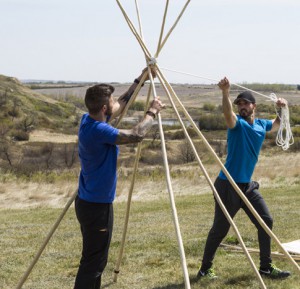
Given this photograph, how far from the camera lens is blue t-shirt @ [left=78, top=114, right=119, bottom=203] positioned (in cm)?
427

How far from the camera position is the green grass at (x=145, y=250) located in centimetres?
561

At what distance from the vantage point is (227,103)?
16.4ft

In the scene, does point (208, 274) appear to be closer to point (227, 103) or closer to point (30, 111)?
point (227, 103)

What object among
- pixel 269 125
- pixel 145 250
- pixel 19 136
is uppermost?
pixel 269 125

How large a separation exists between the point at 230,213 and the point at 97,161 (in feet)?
5.18

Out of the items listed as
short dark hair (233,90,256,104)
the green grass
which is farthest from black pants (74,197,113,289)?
short dark hair (233,90,256,104)

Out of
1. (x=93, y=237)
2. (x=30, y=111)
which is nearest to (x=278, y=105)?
(x=93, y=237)

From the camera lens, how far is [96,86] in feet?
14.2

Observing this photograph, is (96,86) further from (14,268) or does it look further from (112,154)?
(14,268)

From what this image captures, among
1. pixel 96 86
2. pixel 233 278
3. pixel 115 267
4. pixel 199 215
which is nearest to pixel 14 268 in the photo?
pixel 115 267

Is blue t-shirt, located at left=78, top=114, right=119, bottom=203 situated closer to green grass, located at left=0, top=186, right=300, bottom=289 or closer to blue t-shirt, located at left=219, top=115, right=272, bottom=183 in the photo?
blue t-shirt, located at left=219, top=115, right=272, bottom=183

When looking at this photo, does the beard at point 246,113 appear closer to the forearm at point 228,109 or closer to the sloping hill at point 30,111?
the forearm at point 228,109

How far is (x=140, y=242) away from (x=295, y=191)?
6531mm

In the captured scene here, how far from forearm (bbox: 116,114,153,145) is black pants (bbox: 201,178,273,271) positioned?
1.30m
